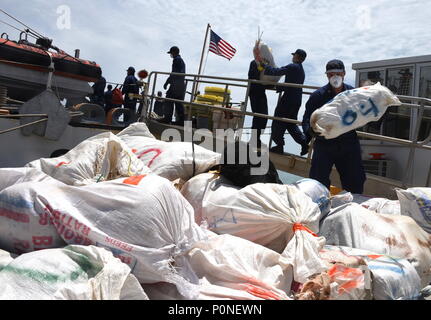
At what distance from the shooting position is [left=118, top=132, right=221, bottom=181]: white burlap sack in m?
3.03

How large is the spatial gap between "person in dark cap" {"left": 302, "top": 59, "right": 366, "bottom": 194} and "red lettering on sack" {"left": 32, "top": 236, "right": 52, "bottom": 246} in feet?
7.74

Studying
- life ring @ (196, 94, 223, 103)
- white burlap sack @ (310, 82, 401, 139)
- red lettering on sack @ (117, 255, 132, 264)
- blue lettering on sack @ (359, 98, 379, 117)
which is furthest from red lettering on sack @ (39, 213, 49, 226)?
life ring @ (196, 94, 223, 103)

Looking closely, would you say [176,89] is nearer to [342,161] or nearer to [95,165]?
[342,161]

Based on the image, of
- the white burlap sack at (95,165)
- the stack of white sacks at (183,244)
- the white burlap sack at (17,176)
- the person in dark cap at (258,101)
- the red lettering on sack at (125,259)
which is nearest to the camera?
the stack of white sacks at (183,244)

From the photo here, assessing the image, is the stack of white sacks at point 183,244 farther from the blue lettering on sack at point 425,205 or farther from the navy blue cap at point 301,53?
the navy blue cap at point 301,53

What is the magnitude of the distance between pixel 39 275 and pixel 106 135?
1.87 meters

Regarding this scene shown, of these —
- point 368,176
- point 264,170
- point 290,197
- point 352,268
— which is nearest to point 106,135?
point 264,170

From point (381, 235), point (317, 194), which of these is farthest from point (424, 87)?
point (381, 235)

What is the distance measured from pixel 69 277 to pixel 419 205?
2.26 m

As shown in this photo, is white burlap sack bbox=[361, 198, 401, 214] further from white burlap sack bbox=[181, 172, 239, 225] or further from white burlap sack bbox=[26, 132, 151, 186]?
white burlap sack bbox=[26, 132, 151, 186]

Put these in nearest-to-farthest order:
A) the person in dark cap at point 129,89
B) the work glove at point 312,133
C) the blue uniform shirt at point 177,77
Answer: the work glove at point 312,133
the blue uniform shirt at point 177,77
the person in dark cap at point 129,89

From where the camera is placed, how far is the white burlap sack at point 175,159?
119 inches

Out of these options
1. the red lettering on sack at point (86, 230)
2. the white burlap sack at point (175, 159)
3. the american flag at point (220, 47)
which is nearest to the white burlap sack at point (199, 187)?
the white burlap sack at point (175, 159)
